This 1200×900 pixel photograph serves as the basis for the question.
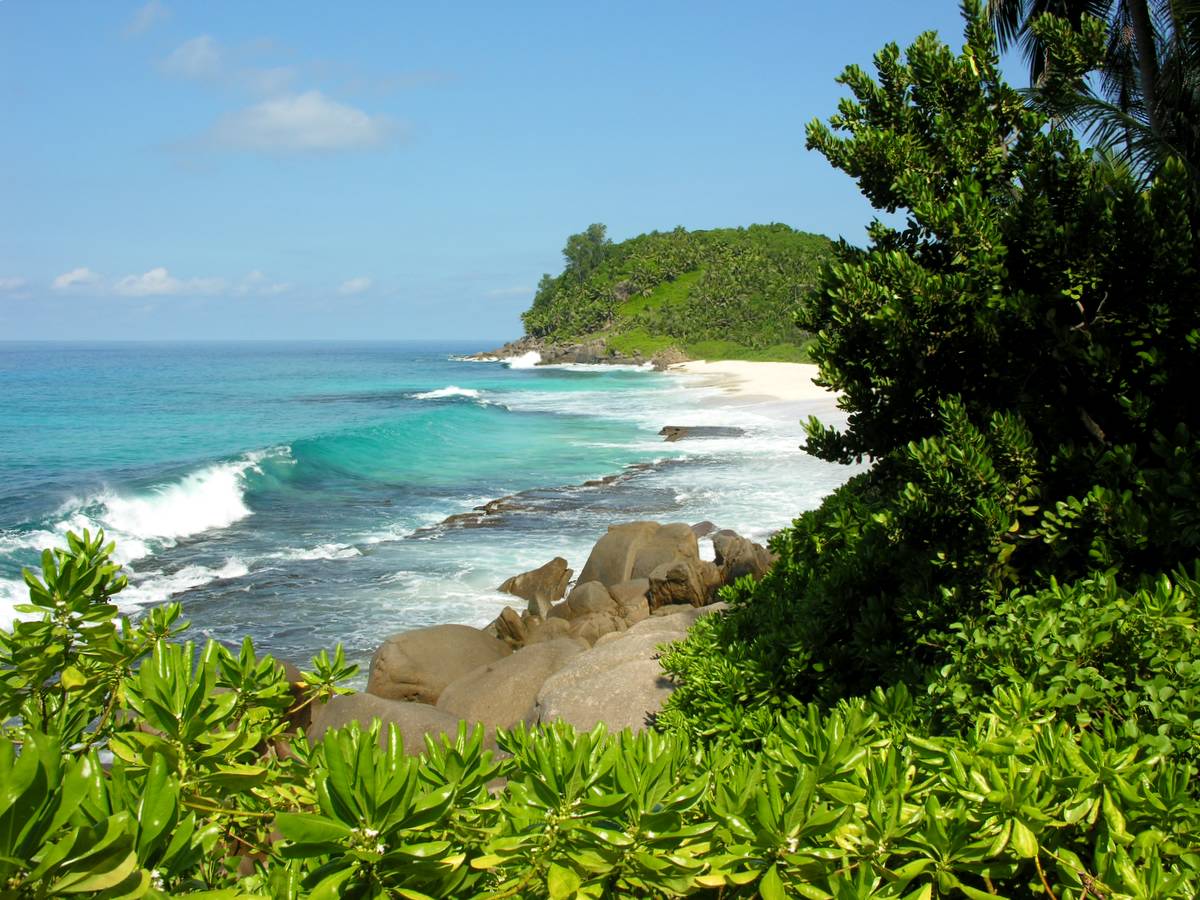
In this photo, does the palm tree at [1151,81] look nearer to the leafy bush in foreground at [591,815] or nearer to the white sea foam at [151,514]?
the leafy bush in foreground at [591,815]

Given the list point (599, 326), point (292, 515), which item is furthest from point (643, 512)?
point (599, 326)

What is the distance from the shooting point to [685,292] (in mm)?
117312

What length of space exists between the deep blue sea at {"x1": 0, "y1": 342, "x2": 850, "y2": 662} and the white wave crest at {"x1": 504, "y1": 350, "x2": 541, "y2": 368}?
58935 mm

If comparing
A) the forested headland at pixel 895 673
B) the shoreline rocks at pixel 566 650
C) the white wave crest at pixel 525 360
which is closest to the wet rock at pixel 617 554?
the shoreline rocks at pixel 566 650

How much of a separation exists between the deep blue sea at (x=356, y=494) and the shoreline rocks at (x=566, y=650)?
6.05 ft

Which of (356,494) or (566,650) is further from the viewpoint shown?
(356,494)

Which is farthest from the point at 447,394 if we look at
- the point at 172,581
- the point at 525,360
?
the point at 525,360

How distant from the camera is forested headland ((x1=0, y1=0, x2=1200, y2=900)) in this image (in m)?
2.09

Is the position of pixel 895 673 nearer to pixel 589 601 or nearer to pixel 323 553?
pixel 589 601

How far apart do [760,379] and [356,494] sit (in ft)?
137

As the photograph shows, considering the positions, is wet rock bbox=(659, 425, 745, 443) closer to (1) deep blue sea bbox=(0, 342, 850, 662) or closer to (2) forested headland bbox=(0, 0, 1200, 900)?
(1) deep blue sea bbox=(0, 342, 850, 662)

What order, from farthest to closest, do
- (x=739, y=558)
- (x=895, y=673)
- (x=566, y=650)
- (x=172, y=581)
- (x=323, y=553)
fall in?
(x=323, y=553) → (x=172, y=581) → (x=739, y=558) → (x=566, y=650) → (x=895, y=673)

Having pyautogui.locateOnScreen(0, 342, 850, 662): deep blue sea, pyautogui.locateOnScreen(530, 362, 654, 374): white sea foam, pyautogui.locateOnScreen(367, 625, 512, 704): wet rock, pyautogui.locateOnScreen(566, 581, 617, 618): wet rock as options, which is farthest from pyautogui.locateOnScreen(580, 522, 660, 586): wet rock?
pyautogui.locateOnScreen(530, 362, 654, 374): white sea foam

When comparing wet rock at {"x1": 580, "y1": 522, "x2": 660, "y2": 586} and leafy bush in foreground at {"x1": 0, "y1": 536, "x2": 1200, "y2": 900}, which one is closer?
leafy bush in foreground at {"x1": 0, "y1": 536, "x2": 1200, "y2": 900}
